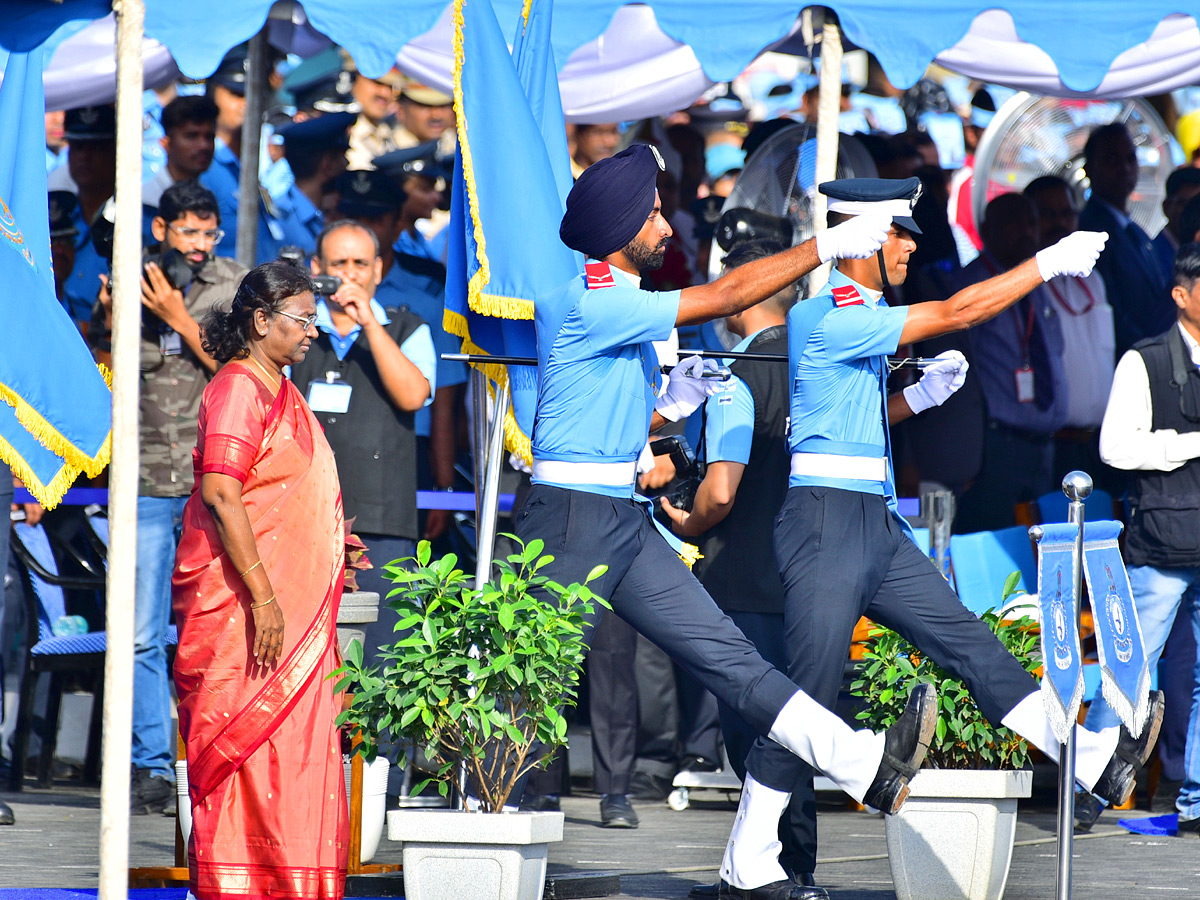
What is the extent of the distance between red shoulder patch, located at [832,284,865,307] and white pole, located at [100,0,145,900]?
7.65 feet

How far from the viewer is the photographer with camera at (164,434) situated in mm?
6785

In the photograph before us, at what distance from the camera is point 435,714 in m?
4.37

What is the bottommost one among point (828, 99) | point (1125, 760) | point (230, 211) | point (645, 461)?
point (1125, 760)

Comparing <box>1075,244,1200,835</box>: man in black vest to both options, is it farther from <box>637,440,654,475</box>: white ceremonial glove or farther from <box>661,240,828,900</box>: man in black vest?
<box>637,440,654,475</box>: white ceremonial glove

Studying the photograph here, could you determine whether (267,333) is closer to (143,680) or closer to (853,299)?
(853,299)

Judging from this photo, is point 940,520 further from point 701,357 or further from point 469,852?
point 469,852

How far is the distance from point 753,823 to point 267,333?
192cm

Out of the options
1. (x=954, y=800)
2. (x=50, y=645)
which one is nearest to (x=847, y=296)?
(x=954, y=800)

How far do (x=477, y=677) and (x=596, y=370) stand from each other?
3.12ft

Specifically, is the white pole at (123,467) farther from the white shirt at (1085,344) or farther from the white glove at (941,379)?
the white shirt at (1085,344)

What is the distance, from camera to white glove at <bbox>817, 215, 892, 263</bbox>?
4.45 m

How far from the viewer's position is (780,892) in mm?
4711

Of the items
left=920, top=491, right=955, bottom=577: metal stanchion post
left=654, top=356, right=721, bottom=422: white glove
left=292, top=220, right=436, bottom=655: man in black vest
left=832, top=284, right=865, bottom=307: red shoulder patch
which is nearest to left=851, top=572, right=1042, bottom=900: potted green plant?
left=654, top=356, right=721, bottom=422: white glove

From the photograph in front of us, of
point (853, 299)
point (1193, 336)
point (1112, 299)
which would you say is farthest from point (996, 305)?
point (1112, 299)
